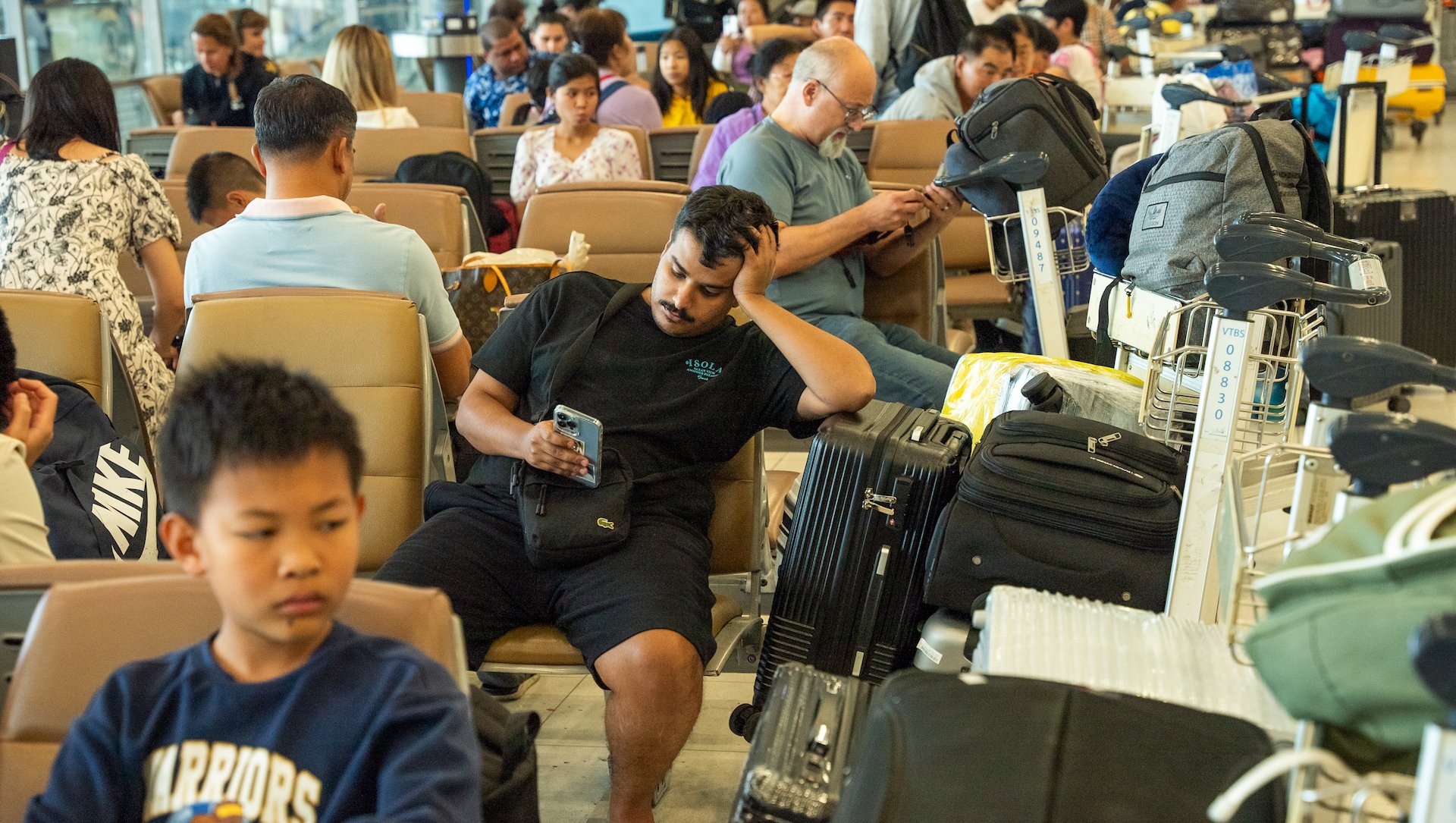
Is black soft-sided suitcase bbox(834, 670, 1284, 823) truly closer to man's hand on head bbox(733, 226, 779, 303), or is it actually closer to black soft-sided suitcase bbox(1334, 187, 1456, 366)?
man's hand on head bbox(733, 226, 779, 303)

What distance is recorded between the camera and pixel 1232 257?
2045mm

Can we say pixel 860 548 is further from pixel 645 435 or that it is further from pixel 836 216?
pixel 836 216

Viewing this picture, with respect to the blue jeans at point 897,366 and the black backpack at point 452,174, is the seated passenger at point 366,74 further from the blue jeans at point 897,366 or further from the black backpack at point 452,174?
the blue jeans at point 897,366

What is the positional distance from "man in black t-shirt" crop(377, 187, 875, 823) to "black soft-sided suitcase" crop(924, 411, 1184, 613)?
0.32 m

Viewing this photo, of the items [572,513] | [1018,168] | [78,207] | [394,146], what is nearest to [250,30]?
[394,146]

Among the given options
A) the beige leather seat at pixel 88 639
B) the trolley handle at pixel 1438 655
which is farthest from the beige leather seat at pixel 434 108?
the trolley handle at pixel 1438 655

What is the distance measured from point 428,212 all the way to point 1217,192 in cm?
226

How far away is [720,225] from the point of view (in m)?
2.42

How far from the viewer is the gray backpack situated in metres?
2.76

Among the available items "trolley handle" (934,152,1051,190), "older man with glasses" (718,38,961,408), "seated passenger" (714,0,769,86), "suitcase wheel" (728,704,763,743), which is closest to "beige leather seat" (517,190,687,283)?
"older man with glasses" (718,38,961,408)

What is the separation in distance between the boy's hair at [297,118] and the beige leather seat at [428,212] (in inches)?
42.4

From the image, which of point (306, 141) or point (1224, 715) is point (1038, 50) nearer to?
point (306, 141)

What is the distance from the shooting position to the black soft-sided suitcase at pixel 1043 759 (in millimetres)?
1406

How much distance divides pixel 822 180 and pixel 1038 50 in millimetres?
2886
